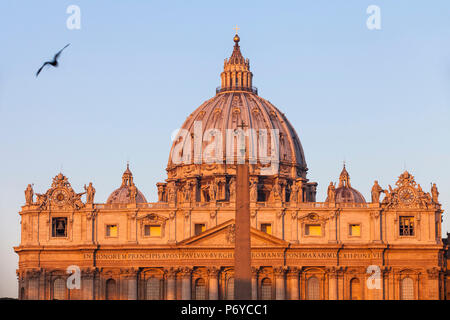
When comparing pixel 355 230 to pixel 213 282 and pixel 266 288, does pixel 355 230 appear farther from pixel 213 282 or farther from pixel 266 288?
pixel 213 282

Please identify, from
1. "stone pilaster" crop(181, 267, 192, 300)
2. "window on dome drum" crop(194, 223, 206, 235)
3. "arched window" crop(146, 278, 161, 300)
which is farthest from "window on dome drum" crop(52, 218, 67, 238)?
"window on dome drum" crop(194, 223, 206, 235)

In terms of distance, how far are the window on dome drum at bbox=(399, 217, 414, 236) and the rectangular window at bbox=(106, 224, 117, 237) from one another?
30514 millimetres

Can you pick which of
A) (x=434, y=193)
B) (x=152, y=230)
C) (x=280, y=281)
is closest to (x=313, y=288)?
(x=280, y=281)

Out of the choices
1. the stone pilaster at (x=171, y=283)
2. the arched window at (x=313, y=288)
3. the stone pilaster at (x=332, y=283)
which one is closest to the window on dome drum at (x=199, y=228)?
the stone pilaster at (x=171, y=283)

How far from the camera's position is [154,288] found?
15062 centimetres

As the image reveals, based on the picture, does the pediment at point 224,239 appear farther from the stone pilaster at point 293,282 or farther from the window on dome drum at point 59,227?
the window on dome drum at point 59,227

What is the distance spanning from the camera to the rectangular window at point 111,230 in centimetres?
15138

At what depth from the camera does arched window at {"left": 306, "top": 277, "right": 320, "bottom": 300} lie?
150 metres

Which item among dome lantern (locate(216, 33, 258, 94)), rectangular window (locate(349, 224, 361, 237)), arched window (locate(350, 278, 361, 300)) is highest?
dome lantern (locate(216, 33, 258, 94))

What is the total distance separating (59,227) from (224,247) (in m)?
18.3

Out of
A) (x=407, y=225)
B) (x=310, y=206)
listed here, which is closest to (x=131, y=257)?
(x=310, y=206)

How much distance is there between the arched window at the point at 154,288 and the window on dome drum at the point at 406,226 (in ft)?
87.1

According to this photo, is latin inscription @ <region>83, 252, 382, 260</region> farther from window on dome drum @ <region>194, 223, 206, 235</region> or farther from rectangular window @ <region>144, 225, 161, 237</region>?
window on dome drum @ <region>194, 223, 206, 235</region>
